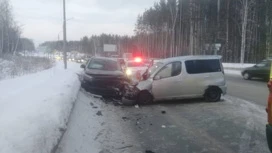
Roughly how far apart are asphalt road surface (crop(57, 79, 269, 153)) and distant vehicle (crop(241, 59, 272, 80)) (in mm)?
12371

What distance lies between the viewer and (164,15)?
8012 centimetres

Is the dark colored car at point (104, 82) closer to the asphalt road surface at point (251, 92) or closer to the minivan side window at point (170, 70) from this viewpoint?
the minivan side window at point (170, 70)

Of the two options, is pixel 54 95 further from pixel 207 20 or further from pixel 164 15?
pixel 164 15

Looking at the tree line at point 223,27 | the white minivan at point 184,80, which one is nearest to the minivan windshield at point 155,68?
the white minivan at point 184,80

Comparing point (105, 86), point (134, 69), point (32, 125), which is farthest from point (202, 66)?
point (32, 125)

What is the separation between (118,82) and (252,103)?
553 centimetres

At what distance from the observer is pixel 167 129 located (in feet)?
30.6

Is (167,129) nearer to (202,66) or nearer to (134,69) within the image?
(202,66)

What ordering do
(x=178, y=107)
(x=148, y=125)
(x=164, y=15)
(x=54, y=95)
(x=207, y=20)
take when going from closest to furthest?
(x=148, y=125) → (x=54, y=95) → (x=178, y=107) → (x=207, y=20) → (x=164, y=15)

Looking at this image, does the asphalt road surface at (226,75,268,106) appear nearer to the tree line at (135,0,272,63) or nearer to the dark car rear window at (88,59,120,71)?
the dark car rear window at (88,59,120,71)

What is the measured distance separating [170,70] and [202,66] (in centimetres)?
128

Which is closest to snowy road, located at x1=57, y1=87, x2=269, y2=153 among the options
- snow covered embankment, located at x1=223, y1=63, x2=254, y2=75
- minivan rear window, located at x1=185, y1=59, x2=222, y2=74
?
minivan rear window, located at x1=185, y1=59, x2=222, y2=74

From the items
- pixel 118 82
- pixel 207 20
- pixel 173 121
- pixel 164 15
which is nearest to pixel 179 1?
pixel 207 20

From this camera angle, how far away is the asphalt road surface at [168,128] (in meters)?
7.47
